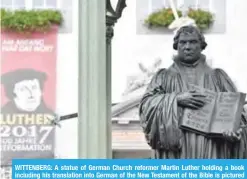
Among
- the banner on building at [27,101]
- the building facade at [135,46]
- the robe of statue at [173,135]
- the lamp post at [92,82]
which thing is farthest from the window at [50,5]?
the lamp post at [92,82]

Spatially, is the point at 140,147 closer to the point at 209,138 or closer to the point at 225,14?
the point at 225,14

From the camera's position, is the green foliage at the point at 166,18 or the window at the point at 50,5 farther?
the window at the point at 50,5

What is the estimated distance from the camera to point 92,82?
4.41 meters

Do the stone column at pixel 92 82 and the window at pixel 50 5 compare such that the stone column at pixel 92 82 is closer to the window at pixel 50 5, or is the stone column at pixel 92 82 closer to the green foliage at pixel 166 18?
the green foliage at pixel 166 18

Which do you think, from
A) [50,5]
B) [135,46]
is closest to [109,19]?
[135,46]

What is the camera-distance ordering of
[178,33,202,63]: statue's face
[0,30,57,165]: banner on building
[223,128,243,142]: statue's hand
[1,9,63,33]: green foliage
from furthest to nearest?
[1,9,63,33]: green foliage, [0,30,57,165]: banner on building, [178,33,202,63]: statue's face, [223,128,243,142]: statue's hand

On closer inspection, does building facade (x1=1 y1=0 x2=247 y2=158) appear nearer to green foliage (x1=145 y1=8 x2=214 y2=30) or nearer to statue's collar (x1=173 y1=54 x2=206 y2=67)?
green foliage (x1=145 y1=8 x2=214 y2=30)

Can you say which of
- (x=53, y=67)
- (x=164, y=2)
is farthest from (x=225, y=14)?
(x=53, y=67)

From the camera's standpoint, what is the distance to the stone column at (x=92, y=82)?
4406 mm

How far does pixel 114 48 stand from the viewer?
14383mm

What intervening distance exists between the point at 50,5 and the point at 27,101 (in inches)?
42.8

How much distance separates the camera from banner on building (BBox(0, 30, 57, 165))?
1434 centimetres

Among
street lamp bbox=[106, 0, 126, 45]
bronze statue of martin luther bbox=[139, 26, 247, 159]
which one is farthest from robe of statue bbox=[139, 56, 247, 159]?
street lamp bbox=[106, 0, 126, 45]

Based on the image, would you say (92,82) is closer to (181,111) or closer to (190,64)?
(181,111)
